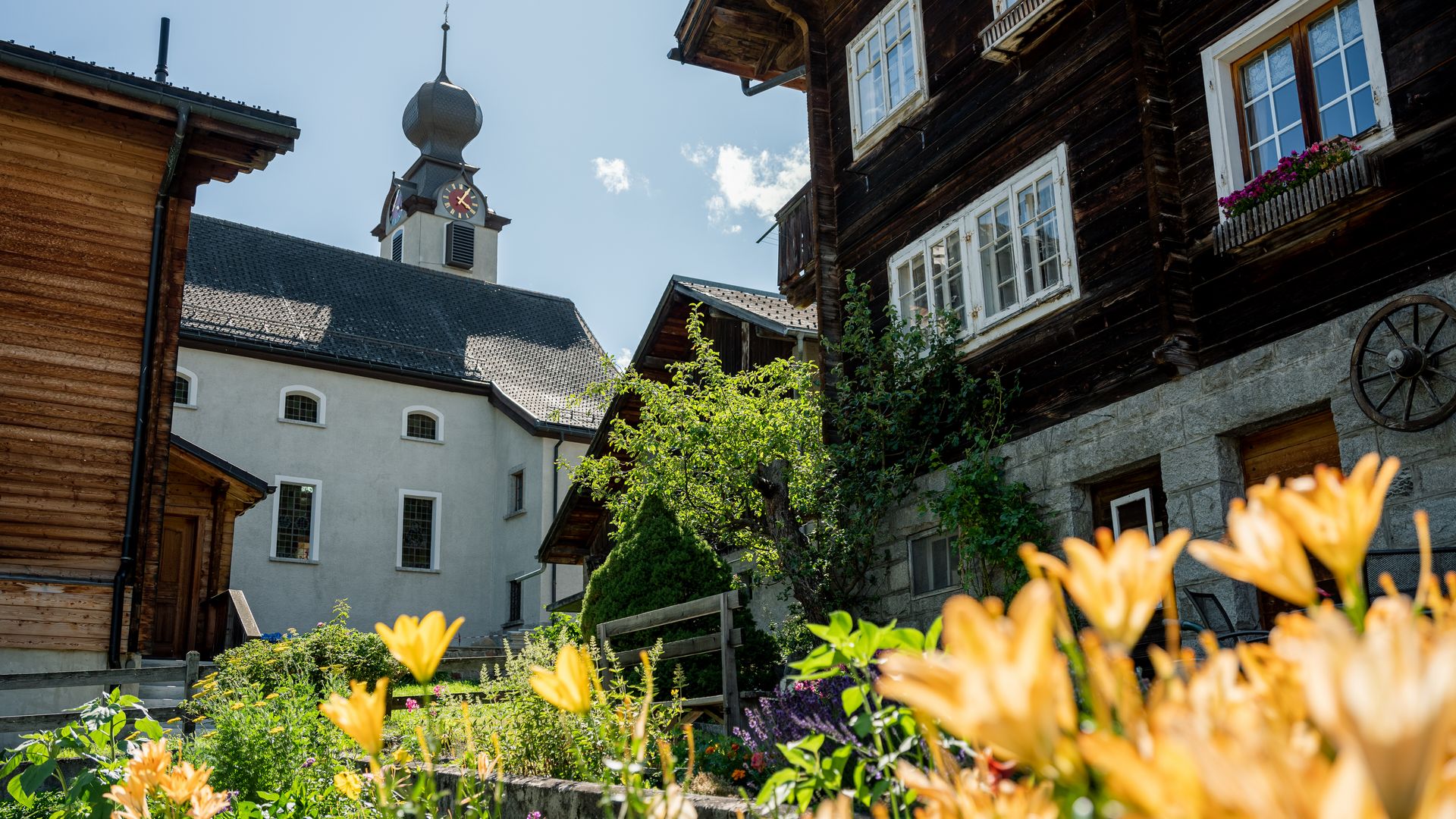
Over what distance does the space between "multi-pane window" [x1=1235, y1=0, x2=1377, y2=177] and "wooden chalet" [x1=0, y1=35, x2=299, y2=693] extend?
8.48 metres

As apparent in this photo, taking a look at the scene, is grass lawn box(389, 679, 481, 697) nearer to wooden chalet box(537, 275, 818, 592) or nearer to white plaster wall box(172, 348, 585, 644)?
wooden chalet box(537, 275, 818, 592)

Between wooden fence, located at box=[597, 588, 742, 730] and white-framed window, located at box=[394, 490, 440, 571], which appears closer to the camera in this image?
wooden fence, located at box=[597, 588, 742, 730]

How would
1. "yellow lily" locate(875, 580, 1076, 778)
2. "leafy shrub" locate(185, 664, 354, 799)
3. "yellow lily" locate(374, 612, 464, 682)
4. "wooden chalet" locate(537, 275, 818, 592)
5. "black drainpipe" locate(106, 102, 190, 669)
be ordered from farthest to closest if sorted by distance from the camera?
1. "wooden chalet" locate(537, 275, 818, 592)
2. "black drainpipe" locate(106, 102, 190, 669)
3. "leafy shrub" locate(185, 664, 354, 799)
4. "yellow lily" locate(374, 612, 464, 682)
5. "yellow lily" locate(875, 580, 1076, 778)

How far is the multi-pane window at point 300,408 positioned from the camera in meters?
25.3

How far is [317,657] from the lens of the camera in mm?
17234

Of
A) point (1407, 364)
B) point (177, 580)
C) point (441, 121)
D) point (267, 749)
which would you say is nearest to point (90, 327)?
point (267, 749)

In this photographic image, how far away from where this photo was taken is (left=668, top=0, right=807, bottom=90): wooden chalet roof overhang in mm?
14461

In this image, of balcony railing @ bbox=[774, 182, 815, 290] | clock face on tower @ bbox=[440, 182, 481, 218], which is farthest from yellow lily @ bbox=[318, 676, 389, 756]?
clock face on tower @ bbox=[440, 182, 481, 218]

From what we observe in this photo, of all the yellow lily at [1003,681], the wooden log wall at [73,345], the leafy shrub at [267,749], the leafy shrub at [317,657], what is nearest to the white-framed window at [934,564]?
the leafy shrub at [267,749]

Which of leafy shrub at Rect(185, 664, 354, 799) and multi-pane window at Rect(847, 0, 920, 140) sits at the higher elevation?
multi-pane window at Rect(847, 0, 920, 140)

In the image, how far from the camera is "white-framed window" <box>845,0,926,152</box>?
12.2 m

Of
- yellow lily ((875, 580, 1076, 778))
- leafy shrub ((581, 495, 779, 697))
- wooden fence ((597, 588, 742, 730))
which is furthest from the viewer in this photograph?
leafy shrub ((581, 495, 779, 697))

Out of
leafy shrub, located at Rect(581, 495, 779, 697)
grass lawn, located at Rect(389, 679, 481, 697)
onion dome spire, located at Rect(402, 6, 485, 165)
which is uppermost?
onion dome spire, located at Rect(402, 6, 485, 165)

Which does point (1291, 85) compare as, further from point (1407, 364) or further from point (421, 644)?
point (421, 644)
